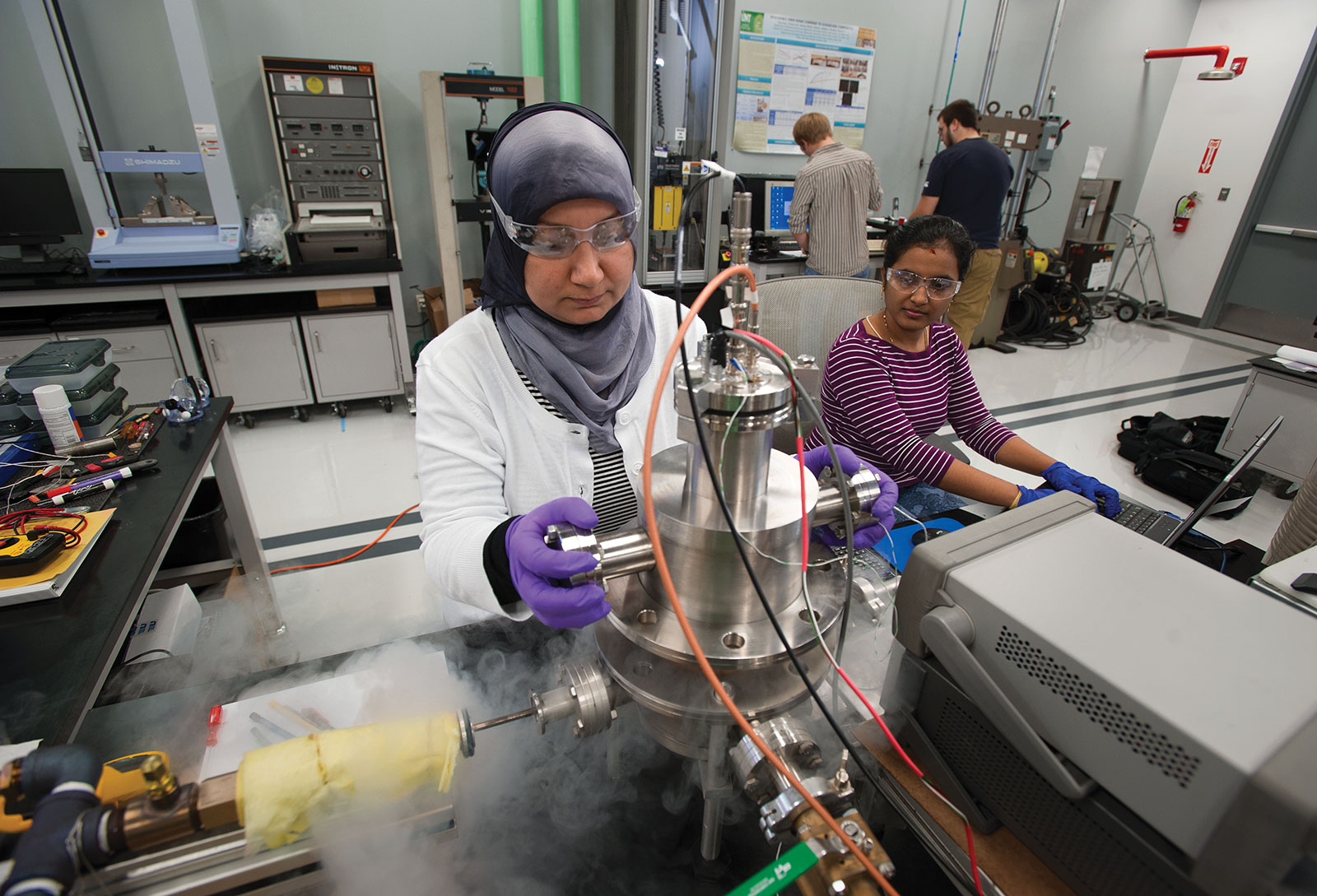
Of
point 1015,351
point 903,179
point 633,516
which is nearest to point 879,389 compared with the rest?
point 633,516

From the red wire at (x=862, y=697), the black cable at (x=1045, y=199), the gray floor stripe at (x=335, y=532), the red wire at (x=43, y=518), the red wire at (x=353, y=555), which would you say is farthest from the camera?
the black cable at (x=1045, y=199)

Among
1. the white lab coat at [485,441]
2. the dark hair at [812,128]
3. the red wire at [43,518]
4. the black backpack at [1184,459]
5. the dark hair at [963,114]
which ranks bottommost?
the black backpack at [1184,459]

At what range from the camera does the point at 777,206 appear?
4.18m

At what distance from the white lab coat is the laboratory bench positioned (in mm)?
2512

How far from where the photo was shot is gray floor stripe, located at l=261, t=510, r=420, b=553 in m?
2.37

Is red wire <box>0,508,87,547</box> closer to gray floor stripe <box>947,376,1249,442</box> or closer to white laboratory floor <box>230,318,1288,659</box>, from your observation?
white laboratory floor <box>230,318,1288,659</box>

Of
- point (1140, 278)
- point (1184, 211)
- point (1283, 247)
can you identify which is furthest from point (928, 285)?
point (1140, 278)

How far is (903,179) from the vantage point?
5.02 metres

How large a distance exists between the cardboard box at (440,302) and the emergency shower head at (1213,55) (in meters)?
5.87

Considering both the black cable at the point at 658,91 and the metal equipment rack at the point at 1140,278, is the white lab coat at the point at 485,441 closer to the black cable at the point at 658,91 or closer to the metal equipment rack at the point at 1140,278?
the black cable at the point at 658,91

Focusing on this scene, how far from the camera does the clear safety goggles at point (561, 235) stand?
0.87 metres

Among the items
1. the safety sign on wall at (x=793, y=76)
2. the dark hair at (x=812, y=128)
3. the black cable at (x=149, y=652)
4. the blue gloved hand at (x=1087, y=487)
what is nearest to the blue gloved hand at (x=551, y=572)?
the black cable at (x=149, y=652)

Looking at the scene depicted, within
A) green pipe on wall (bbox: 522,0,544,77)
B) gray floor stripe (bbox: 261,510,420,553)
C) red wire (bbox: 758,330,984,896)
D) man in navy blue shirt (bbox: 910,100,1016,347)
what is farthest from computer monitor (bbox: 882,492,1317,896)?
green pipe on wall (bbox: 522,0,544,77)

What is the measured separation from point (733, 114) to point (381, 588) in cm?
383
